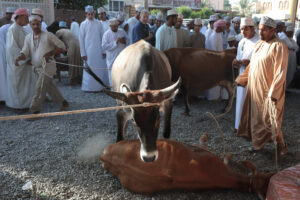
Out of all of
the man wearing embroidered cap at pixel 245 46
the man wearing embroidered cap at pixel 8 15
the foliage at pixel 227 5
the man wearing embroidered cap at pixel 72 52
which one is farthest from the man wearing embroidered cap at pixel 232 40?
the foliage at pixel 227 5

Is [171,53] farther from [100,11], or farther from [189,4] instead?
[189,4]

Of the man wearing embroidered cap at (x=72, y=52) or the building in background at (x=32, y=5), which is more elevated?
the building in background at (x=32, y=5)

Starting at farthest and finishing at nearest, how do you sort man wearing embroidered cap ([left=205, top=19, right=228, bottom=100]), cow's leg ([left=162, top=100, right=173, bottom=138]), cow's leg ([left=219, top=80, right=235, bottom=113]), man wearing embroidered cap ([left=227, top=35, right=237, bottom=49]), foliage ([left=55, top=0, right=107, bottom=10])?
1. foliage ([left=55, top=0, right=107, bottom=10])
2. man wearing embroidered cap ([left=205, top=19, right=228, bottom=100])
3. man wearing embroidered cap ([left=227, top=35, right=237, bottom=49])
4. cow's leg ([left=219, top=80, right=235, bottom=113])
5. cow's leg ([left=162, top=100, right=173, bottom=138])

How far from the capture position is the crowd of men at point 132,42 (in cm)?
399

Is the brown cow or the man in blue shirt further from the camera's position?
the man in blue shirt

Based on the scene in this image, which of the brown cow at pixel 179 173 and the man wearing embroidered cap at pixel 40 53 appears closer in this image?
the brown cow at pixel 179 173

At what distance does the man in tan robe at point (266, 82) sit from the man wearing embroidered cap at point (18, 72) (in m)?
4.68

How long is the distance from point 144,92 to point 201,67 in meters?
3.84

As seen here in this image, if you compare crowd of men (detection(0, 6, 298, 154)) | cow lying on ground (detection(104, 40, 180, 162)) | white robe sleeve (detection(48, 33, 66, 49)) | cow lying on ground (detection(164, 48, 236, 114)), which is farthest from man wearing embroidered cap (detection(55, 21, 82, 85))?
A: cow lying on ground (detection(104, 40, 180, 162))

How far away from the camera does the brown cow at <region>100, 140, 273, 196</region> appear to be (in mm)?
2988

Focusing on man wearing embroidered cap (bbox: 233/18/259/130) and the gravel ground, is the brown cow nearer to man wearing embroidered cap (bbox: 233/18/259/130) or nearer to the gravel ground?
the gravel ground

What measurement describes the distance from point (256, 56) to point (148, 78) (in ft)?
6.34

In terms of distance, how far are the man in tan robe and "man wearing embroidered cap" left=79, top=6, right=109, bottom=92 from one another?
16.6 ft

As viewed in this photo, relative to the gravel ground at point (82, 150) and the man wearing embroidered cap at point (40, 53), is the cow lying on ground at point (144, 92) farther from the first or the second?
the man wearing embroidered cap at point (40, 53)
